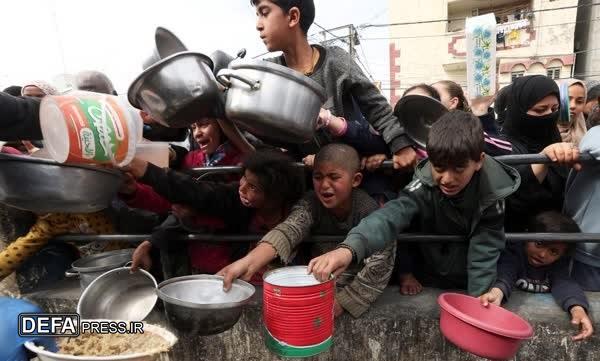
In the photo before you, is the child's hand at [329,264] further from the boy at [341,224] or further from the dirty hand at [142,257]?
the dirty hand at [142,257]

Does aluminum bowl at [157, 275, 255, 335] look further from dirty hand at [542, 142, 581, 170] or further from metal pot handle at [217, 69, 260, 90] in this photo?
dirty hand at [542, 142, 581, 170]

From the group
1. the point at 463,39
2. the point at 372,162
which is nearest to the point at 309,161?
the point at 372,162

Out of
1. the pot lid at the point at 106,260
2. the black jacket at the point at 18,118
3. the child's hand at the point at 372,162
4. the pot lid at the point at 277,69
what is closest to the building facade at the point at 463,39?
the child's hand at the point at 372,162

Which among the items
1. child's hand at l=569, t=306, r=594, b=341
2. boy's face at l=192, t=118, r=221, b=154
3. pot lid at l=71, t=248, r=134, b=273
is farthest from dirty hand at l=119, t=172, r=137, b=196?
child's hand at l=569, t=306, r=594, b=341

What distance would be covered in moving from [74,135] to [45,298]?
1499 millimetres

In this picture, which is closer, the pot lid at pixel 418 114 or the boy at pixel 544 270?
the boy at pixel 544 270

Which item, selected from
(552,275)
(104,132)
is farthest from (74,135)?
(552,275)

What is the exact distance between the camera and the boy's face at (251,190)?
1936 mm

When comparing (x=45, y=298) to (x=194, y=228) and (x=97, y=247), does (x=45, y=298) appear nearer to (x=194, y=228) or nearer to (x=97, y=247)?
(x=97, y=247)

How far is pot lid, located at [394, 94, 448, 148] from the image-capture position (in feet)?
6.33

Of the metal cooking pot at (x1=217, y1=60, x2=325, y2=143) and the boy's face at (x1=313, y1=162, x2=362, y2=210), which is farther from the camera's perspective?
the boy's face at (x1=313, y1=162, x2=362, y2=210)

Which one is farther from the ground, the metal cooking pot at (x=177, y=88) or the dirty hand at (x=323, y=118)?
the metal cooking pot at (x=177, y=88)

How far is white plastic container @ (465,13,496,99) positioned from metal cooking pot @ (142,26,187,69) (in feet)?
5.71

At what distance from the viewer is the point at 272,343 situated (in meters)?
1.42
